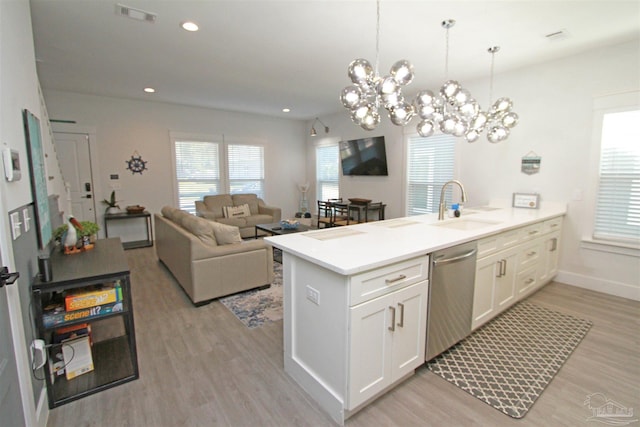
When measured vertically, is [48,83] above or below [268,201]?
above

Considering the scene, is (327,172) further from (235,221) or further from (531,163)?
(531,163)

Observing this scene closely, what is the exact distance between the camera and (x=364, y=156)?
6.32 m

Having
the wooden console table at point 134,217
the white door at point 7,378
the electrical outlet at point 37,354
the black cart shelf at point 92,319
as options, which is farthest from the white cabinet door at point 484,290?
the wooden console table at point 134,217

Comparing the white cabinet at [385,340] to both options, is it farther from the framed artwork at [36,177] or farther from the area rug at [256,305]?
the framed artwork at [36,177]

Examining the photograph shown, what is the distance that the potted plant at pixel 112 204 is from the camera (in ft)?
18.4

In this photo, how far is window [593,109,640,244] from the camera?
Answer: 3238mm

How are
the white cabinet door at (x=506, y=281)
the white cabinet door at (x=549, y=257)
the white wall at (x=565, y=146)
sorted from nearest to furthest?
the white cabinet door at (x=506, y=281), the white wall at (x=565, y=146), the white cabinet door at (x=549, y=257)

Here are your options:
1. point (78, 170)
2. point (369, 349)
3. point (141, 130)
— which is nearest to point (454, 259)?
point (369, 349)

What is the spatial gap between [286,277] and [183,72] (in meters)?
3.56

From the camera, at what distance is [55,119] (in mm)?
5105

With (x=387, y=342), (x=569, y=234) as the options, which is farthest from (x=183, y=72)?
(x=569, y=234)

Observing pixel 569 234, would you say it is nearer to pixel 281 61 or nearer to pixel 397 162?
pixel 397 162

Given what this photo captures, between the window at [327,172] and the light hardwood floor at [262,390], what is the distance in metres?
4.98

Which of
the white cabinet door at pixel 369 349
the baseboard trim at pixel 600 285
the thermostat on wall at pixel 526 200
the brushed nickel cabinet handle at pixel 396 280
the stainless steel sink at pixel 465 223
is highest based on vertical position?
the thermostat on wall at pixel 526 200
